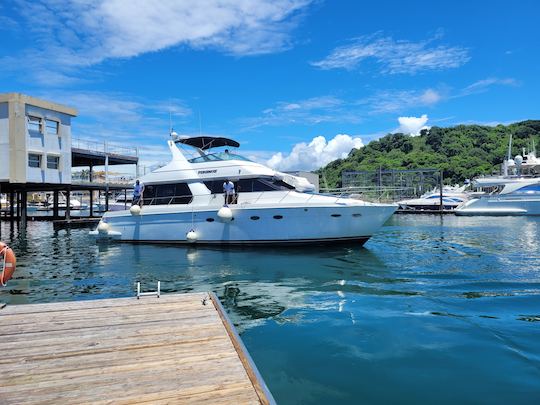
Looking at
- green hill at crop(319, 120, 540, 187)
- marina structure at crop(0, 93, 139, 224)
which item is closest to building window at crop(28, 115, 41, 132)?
marina structure at crop(0, 93, 139, 224)

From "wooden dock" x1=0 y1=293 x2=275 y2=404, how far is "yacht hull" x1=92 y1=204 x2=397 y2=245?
9.56 metres

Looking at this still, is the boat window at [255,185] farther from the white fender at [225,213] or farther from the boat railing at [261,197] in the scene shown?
the white fender at [225,213]

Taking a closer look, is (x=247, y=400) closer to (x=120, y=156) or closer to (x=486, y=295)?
(x=486, y=295)

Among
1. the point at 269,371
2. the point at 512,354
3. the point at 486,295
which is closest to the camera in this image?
the point at 269,371

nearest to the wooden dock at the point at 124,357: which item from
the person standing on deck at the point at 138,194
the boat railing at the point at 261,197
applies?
the boat railing at the point at 261,197

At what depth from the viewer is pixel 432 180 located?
67.5 metres

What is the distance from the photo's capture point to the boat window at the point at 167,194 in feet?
54.7

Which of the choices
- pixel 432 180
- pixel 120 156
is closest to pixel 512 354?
pixel 120 156

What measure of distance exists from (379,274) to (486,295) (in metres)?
2.82

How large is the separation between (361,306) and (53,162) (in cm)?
2483

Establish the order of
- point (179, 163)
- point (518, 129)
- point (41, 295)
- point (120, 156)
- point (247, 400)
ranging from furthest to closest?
point (518, 129), point (120, 156), point (179, 163), point (41, 295), point (247, 400)

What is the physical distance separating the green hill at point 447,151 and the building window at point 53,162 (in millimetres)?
61269

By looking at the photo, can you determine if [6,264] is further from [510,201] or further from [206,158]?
[510,201]

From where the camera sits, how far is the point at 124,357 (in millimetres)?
3574
